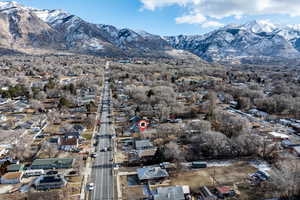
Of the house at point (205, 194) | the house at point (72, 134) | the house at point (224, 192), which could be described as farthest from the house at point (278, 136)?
the house at point (72, 134)

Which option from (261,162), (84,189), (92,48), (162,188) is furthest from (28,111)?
(92,48)

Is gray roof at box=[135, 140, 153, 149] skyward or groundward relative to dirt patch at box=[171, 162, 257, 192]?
skyward

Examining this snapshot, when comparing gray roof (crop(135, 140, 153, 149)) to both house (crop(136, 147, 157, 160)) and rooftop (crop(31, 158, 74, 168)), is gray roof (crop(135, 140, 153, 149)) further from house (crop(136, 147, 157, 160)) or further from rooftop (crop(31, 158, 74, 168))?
rooftop (crop(31, 158, 74, 168))

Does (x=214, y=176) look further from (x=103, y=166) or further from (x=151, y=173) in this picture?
(x=103, y=166)

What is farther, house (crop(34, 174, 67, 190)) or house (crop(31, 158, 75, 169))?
house (crop(31, 158, 75, 169))

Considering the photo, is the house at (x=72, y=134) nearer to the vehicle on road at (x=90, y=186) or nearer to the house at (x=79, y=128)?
the house at (x=79, y=128)

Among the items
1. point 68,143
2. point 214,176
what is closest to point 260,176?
point 214,176

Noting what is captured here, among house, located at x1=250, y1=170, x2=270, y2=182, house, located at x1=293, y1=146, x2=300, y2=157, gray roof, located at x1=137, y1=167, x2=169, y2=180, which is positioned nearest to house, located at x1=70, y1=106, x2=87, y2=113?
gray roof, located at x1=137, y1=167, x2=169, y2=180
